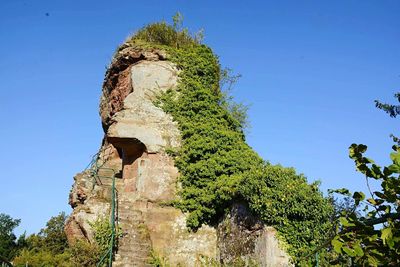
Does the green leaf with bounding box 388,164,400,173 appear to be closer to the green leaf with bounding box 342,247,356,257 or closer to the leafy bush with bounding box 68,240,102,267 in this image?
the green leaf with bounding box 342,247,356,257

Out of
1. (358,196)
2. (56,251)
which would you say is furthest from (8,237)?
(358,196)

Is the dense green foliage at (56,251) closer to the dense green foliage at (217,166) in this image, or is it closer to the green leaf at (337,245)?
the dense green foliage at (217,166)

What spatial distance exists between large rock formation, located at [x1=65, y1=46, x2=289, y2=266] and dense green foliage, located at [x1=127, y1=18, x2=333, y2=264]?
33cm

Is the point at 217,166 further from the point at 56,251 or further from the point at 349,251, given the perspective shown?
the point at 56,251

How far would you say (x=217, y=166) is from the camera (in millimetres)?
12664

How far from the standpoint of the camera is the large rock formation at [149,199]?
1136 centimetres

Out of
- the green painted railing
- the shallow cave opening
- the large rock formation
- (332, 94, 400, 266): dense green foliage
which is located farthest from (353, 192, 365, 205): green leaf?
the shallow cave opening

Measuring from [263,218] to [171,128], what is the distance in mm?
5622

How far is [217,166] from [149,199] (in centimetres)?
238

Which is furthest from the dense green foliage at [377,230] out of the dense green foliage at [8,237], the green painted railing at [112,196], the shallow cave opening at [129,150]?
the dense green foliage at [8,237]

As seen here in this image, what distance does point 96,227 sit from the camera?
469 inches

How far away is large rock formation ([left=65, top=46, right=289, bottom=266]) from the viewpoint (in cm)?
1136

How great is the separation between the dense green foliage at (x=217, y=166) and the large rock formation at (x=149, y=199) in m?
0.33

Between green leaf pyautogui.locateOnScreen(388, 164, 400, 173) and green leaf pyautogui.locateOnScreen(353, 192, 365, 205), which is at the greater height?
green leaf pyautogui.locateOnScreen(388, 164, 400, 173)
